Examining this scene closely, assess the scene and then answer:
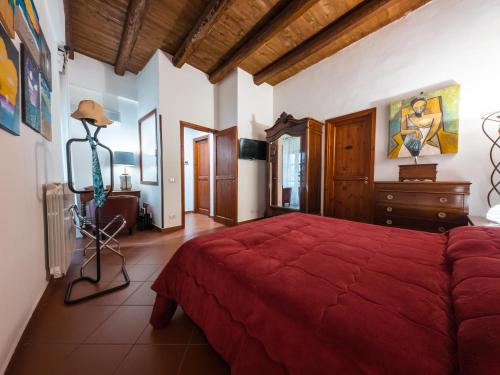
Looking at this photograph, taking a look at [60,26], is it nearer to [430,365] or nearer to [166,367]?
[166,367]

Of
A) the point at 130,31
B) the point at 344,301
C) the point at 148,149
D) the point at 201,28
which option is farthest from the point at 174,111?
the point at 344,301

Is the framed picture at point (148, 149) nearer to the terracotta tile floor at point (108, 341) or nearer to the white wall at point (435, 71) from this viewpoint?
the terracotta tile floor at point (108, 341)

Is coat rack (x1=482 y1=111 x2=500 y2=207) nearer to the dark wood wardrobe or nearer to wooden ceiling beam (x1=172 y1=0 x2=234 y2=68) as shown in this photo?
the dark wood wardrobe

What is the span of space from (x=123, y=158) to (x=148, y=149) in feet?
1.66

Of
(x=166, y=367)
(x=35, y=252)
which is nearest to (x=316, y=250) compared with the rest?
(x=166, y=367)

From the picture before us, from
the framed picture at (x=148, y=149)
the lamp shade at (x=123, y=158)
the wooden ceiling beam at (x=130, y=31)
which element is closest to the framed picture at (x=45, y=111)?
the wooden ceiling beam at (x=130, y=31)

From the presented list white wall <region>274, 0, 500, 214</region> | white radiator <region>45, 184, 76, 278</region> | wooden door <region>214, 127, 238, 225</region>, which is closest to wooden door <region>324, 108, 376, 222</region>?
white wall <region>274, 0, 500, 214</region>

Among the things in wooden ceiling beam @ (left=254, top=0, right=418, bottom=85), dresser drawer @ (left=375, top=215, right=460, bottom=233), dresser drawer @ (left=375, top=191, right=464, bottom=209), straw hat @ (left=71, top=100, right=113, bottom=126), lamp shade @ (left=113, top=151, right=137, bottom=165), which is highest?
wooden ceiling beam @ (left=254, top=0, right=418, bottom=85)

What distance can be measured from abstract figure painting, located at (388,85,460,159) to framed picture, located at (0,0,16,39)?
11.9 feet

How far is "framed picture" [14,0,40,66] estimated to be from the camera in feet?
3.88

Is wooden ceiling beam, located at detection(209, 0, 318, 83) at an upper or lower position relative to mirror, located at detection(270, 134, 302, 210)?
upper

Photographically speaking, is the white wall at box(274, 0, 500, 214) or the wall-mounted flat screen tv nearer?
the white wall at box(274, 0, 500, 214)

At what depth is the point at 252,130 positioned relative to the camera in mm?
4043

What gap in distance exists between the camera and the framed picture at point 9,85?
967mm
